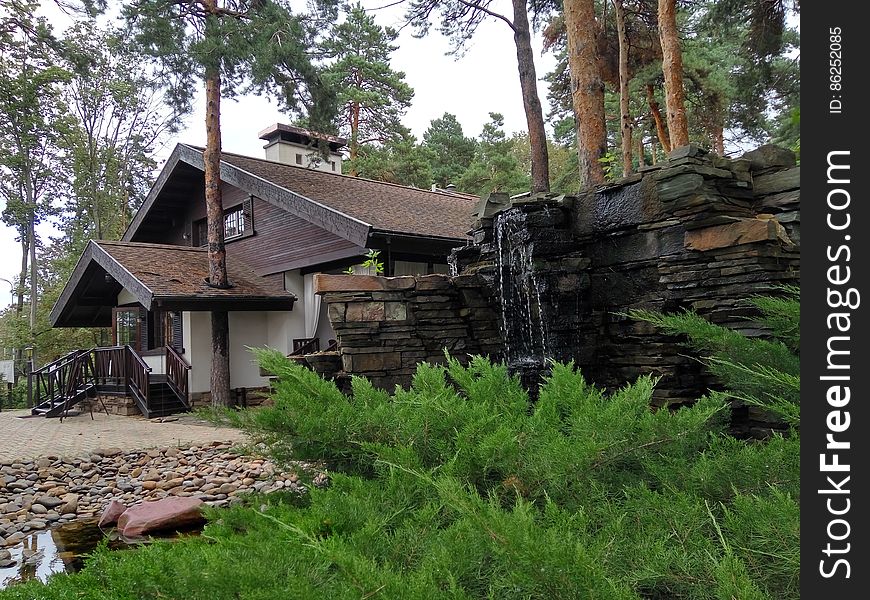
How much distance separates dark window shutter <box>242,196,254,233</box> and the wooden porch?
2.95m

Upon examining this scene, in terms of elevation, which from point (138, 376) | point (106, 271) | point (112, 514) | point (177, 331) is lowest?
point (112, 514)

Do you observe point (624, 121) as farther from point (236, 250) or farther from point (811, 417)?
point (811, 417)

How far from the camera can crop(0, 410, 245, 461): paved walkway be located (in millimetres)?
7562

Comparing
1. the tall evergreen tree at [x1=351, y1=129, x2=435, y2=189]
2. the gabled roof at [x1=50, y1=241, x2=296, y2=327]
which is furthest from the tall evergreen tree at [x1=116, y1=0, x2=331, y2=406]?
the tall evergreen tree at [x1=351, y1=129, x2=435, y2=189]

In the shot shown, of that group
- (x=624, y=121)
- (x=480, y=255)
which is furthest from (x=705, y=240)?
(x=624, y=121)

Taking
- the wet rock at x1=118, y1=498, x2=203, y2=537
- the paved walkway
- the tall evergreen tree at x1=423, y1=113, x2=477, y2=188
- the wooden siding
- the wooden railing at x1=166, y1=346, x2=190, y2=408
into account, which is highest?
the tall evergreen tree at x1=423, y1=113, x2=477, y2=188

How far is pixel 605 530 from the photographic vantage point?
1.33 m

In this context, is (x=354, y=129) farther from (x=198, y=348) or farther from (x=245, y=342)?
(x=198, y=348)

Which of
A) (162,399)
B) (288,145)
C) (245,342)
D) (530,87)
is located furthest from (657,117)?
(162,399)

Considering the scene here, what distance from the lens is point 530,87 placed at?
10.4 m

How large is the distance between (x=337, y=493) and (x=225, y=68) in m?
9.43

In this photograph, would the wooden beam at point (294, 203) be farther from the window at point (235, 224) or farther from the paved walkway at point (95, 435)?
the paved walkway at point (95, 435)

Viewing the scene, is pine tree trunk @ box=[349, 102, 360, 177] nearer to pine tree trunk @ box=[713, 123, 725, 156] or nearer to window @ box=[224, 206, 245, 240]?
window @ box=[224, 206, 245, 240]

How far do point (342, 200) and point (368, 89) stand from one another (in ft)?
34.3
